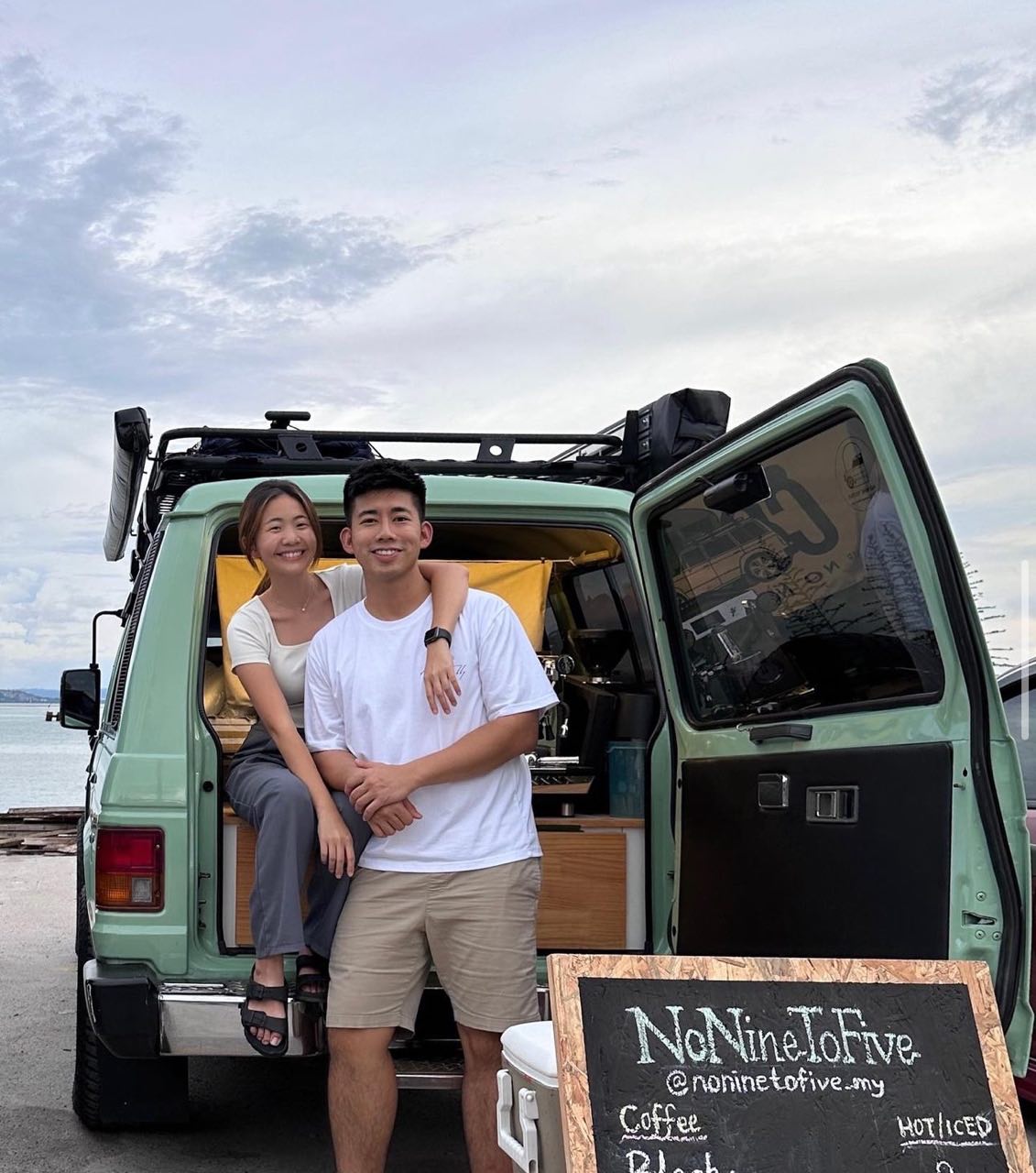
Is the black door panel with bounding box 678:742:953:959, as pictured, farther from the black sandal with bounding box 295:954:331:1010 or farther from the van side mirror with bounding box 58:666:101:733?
the van side mirror with bounding box 58:666:101:733

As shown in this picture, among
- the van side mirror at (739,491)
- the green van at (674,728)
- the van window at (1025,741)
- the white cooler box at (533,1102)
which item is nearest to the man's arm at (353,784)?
the green van at (674,728)

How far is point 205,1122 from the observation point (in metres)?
4.67

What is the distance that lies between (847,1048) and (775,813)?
73 cm

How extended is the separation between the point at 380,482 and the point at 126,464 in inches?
62.1

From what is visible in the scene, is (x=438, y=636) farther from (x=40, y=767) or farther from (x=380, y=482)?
(x=40, y=767)

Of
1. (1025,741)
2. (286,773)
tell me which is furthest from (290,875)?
(1025,741)

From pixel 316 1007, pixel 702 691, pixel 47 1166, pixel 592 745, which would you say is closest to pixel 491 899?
pixel 316 1007

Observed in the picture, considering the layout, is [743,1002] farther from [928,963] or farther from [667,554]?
[667,554]

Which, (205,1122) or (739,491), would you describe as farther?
(205,1122)

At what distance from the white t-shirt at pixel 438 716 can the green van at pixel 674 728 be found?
0.47 m

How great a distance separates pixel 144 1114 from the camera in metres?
4.17

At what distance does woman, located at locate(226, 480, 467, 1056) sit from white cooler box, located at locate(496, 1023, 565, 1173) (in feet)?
2.59

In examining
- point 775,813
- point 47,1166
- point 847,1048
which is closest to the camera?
point 847,1048

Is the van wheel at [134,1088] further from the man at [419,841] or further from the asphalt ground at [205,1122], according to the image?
the man at [419,841]
